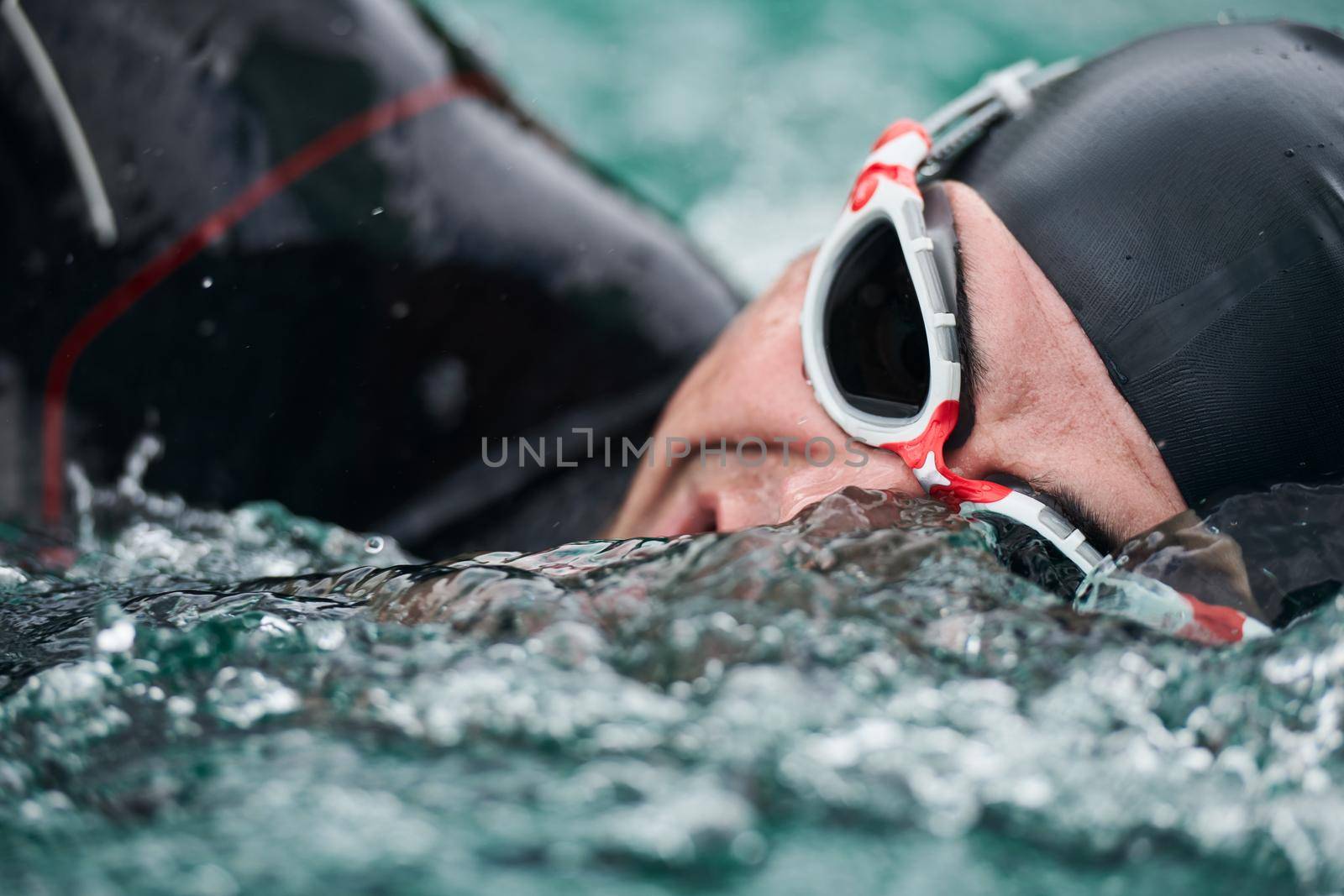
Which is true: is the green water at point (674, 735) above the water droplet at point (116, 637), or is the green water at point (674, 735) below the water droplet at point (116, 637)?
below

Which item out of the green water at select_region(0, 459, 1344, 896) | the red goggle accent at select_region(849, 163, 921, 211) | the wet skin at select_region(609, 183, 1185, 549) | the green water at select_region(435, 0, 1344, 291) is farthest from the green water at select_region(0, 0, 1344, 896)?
the green water at select_region(435, 0, 1344, 291)

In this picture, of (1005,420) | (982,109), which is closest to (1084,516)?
(1005,420)

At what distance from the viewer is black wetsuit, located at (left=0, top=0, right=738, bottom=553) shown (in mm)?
1691

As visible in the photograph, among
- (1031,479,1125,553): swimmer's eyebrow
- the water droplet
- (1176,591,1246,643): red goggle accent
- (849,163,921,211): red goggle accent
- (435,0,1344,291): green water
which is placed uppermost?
(435,0,1344,291): green water

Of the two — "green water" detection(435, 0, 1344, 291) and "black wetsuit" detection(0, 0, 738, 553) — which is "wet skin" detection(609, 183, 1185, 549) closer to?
"black wetsuit" detection(0, 0, 738, 553)

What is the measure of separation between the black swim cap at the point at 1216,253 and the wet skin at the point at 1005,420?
0.08ft

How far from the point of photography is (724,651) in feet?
3.01

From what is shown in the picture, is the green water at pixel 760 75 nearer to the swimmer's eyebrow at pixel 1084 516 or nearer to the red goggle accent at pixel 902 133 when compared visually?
the red goggle accent at pixel 902 133

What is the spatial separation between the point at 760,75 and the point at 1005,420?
4077mm

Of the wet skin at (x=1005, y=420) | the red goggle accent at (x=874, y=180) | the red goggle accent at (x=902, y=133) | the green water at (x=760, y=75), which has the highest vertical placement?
the green water at (x=760, y=75)

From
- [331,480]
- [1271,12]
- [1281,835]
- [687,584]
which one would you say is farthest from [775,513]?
[1271,12]

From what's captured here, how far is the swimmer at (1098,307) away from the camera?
1095mm

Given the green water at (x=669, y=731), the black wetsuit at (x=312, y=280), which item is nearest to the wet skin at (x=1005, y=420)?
the green water at (x=669, y=731)

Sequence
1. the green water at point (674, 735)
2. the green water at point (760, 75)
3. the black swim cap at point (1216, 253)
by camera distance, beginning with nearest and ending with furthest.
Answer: the green water at point (674, 735)
the black swim cap at point (1216, 253)
the green water at point (760, 75)
